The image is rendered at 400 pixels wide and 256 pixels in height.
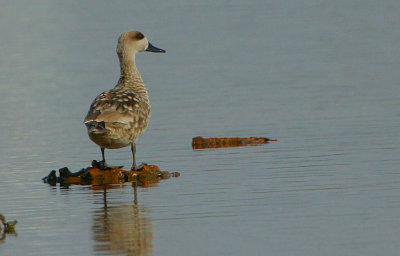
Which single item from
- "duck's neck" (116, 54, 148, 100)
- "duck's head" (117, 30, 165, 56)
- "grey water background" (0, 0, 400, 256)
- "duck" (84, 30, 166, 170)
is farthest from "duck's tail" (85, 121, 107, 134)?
"duck's head" (117, 30, 165, 56)

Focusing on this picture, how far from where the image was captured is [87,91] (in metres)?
22.9

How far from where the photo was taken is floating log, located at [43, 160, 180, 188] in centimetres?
1389

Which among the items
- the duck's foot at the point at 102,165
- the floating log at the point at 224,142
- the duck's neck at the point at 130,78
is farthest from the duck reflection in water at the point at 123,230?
the floating log at the point at 224,142

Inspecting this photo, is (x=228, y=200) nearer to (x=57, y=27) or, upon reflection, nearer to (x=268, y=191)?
(x=268, y=191)

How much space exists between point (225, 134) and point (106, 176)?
11.6 feet

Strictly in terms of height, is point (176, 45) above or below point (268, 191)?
above

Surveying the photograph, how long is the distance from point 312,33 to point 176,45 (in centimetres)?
371

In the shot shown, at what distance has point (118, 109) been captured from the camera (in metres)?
14.2

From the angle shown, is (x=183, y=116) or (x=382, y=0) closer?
(x=183, y=116)

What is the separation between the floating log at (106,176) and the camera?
45.6 feet

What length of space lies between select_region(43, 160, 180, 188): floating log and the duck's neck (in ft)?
5.42

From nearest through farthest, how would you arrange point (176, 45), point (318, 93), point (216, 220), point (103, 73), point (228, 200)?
point (216, 220) < point (228, 200) < point (318, 93) < point (103, 73) < point (176, 45)

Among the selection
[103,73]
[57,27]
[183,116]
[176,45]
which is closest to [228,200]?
[183,116]

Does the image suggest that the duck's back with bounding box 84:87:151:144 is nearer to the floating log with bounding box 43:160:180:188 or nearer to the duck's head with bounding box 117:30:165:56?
the floating log with bounding box 43:160:180:188
